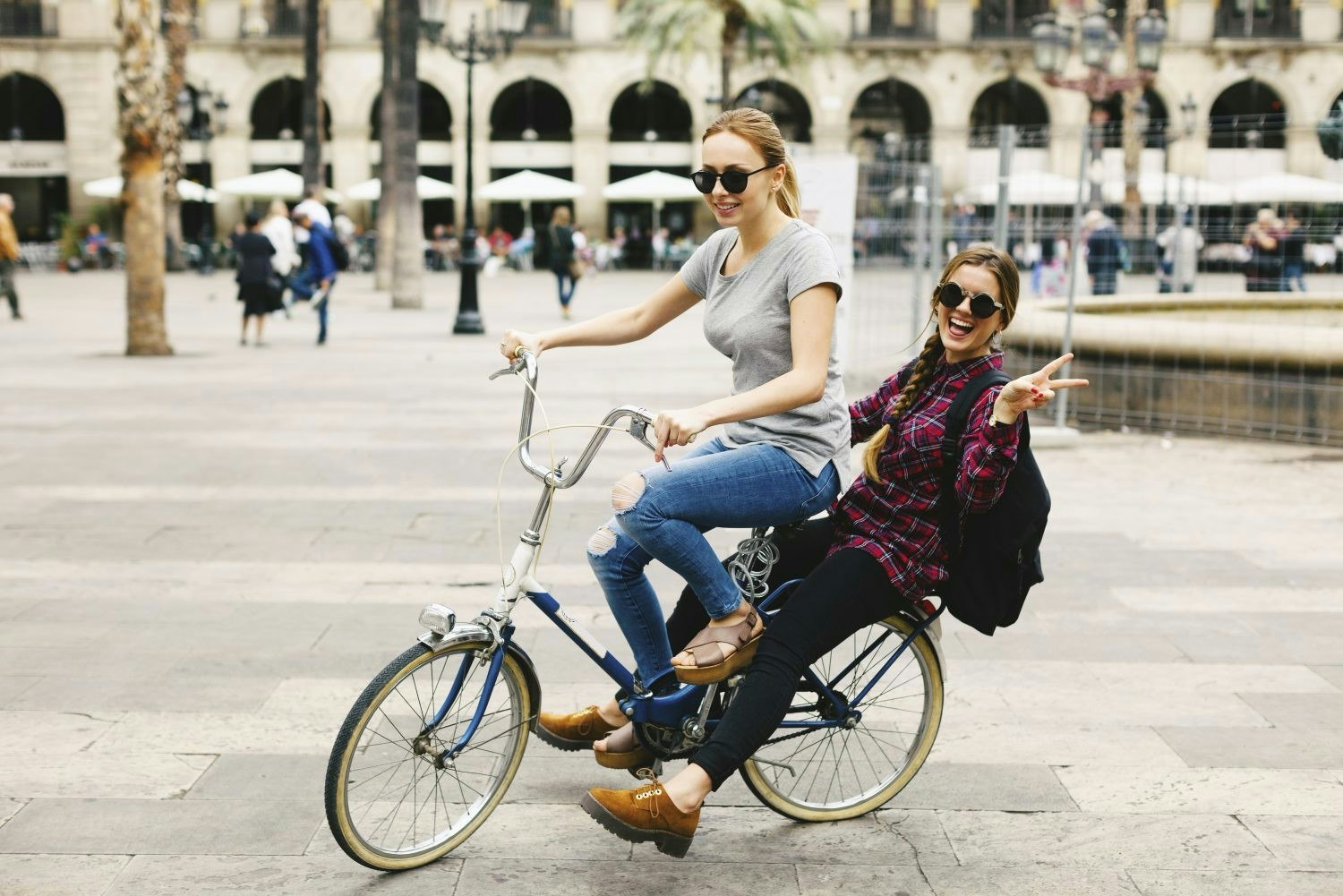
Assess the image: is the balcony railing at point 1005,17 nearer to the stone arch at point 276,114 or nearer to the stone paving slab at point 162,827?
the stone arch at point 276,114

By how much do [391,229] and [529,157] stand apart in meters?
18.7

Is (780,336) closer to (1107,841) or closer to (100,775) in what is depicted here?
(1107,841)

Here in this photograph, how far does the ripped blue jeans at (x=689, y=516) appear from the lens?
3.60m

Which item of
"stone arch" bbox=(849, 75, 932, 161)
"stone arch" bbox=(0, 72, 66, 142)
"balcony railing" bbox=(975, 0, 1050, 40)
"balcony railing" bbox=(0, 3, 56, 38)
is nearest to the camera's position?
"balcony railing" bbox=(0, 3, 56, 38)

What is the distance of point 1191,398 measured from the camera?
439 inches

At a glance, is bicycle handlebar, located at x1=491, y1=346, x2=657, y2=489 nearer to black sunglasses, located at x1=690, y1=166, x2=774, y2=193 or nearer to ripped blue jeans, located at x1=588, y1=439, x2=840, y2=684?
ripped blue jeans, located at x1=588, y1=439, x2=840, y2=684

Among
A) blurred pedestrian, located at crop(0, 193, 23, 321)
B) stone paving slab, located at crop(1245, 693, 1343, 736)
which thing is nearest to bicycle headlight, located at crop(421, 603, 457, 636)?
stone paving slab, located at crop(1245, 693, 1343, 736)

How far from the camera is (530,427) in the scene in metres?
3.60

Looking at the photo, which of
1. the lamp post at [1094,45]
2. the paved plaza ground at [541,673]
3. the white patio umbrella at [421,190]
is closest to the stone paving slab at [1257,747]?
the paved plaza ground at [541,673]

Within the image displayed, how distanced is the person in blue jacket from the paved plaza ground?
651 cm

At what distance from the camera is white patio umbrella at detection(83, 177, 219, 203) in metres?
40.0

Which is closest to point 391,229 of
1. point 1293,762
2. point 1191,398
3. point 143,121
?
point 143,121

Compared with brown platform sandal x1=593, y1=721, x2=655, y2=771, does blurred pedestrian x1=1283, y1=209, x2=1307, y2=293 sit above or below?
above

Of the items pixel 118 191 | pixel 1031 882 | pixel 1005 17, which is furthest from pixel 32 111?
pixel 1031 882
